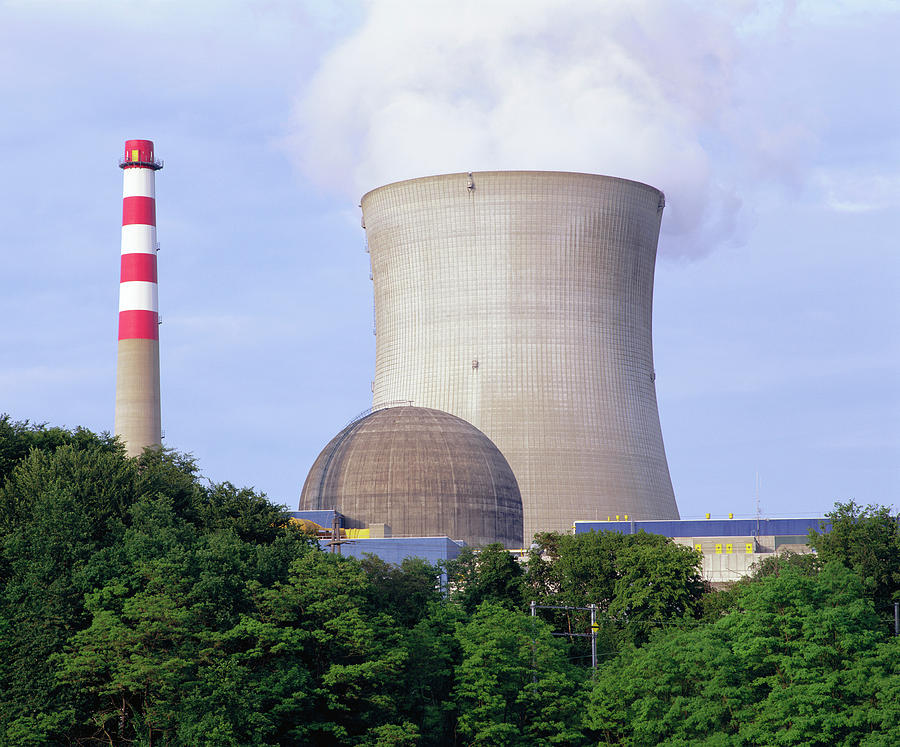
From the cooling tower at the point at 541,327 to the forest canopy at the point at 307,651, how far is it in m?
18.2

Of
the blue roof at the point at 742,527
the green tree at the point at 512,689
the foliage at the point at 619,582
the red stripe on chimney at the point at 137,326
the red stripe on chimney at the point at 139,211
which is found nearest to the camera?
the green tree at the point at 512,689

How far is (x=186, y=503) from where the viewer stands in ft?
136

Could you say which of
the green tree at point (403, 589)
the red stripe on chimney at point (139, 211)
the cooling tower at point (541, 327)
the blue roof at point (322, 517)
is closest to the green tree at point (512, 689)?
the green tree at point (403, 589)

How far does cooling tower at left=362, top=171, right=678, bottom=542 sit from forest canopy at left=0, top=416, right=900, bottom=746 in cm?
1823

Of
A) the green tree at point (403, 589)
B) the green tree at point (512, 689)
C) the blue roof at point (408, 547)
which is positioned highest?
the blue roof at point (408, 547)

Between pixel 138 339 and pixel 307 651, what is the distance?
26.9 m

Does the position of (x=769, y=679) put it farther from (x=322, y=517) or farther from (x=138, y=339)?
(x=138, y=339)

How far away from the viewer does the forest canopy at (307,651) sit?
105 ft

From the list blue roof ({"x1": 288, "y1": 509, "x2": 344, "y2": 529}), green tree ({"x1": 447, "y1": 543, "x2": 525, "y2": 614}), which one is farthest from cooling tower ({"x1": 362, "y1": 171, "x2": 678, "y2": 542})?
green tree ({"x1": 447, "y1": 543, "x2": 525, "y2": 614})

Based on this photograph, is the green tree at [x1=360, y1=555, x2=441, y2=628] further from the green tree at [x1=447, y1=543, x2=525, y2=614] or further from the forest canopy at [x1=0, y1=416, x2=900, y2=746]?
the green tree at [x1=447, y1=543, x2=525, y2=614]

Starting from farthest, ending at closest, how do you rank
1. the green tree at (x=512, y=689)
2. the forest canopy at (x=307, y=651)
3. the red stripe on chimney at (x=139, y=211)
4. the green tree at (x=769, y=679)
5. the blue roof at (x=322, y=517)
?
the red stripe on chimney at (x=139, y=211) → the blue roof at (x=322, y=517) → the green tree at (x=512, y=689) → the green tree at (x=769, y=679) → the forest canopy at (x=307, y=651)

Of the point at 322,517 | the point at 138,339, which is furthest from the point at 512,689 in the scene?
the point at 138,339

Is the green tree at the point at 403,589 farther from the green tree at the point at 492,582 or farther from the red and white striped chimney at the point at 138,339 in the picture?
the red and white striped chimney at the point at 138,339

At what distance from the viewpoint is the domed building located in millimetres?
55562
